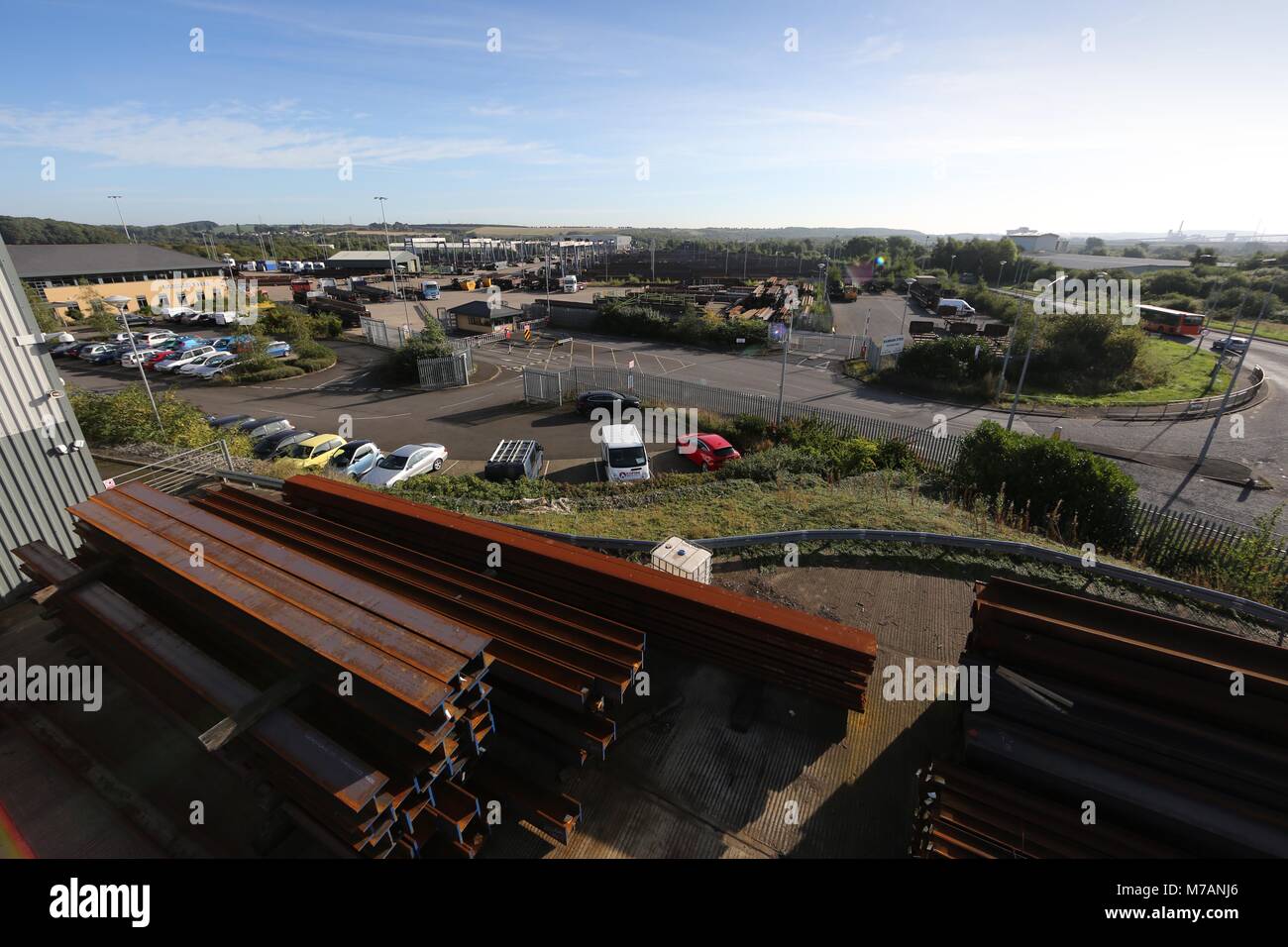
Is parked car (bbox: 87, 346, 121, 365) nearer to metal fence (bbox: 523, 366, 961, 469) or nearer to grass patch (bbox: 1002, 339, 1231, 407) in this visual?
metal fence (bbox: 523, 366, 961, 469)

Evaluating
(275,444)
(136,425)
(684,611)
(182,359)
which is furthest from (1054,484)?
(182,359)

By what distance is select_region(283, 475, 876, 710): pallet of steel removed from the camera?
5.83 metres

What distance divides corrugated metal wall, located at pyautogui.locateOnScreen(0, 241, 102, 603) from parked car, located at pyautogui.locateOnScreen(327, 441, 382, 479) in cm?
799

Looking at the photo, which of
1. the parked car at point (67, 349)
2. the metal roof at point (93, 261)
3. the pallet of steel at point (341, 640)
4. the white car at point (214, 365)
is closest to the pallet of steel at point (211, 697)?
the pallet of steel at point (341, 640)

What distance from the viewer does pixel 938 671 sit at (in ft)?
22.8

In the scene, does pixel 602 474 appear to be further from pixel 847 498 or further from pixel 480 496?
pixel 847 498

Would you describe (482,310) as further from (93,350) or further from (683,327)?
(93,350)

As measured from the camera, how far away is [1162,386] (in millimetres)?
28953

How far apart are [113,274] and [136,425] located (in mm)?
54406

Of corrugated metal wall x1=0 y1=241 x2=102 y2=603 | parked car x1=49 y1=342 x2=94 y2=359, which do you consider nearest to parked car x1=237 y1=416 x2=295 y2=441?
corrugated metal wall x1=0 y1=241 x2=102 y2=603

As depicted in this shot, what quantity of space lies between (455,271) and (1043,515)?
3749 inches

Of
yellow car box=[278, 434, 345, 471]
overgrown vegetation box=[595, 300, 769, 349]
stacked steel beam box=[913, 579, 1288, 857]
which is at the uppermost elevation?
overgrown vegetation box=[595, 300, 769, 349]
